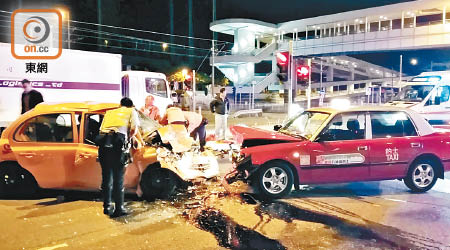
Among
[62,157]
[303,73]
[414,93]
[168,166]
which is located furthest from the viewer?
[414,93]

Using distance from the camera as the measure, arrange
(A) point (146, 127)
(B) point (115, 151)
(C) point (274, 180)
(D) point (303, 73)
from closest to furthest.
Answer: (B) point (115, 151) → (C) point (274, 180) → (A) point (146, 127) → (D) point (303, 73)

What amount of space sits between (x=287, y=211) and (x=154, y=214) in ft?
6.38

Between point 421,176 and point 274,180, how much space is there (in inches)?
107

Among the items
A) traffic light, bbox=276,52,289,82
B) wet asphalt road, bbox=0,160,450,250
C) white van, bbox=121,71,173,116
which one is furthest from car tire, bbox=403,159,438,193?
white van, bbox=121,71,173,116

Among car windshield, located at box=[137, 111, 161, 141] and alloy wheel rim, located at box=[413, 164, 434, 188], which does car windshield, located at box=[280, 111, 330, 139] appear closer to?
alloy wheel rim, located at box=[413, 164, 434, 188]

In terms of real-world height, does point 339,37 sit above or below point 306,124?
above

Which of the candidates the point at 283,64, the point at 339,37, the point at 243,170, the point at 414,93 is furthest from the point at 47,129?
the point at 339,37

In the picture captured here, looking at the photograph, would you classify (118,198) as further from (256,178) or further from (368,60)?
(368,60)

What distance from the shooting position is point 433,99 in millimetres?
15719

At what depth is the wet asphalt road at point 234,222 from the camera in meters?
4.84

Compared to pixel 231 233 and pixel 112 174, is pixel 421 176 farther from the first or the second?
pixel 112 174

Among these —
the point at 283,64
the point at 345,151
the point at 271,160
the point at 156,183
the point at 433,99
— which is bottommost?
the point at 156,183

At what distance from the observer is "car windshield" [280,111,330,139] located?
7116 mm

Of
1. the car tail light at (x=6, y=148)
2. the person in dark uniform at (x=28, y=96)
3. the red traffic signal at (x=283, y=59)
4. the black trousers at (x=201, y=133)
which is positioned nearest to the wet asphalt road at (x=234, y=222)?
the car tail light at (x=6, y=148)
